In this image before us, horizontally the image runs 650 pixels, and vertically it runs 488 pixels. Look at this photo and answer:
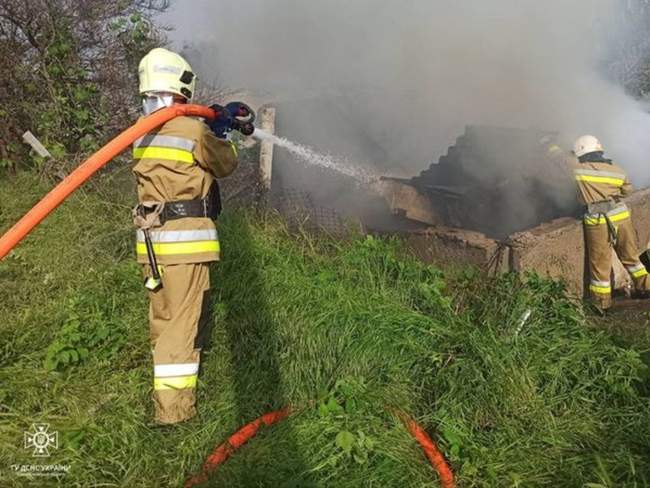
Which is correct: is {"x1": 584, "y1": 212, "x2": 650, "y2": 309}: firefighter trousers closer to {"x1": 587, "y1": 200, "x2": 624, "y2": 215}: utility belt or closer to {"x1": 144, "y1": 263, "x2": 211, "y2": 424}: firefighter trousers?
{"x1": 587, "y1": 200, "x2": 624, "y2": 215}: utility belt

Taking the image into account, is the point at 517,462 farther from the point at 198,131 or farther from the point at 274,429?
the point at 198,131

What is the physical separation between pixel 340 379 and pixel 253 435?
0.55m

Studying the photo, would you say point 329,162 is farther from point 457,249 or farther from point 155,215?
point 155,215

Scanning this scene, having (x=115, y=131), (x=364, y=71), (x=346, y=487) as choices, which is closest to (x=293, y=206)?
(x=115, y=131)

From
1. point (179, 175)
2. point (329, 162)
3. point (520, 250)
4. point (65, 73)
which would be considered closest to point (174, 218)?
point (179, 175)

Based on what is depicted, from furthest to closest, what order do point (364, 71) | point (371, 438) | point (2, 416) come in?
point (364, 71)
point (2, 416)
point (371, 438)

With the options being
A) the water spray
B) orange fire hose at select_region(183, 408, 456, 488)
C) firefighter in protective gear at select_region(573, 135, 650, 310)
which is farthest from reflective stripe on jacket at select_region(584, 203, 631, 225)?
orange fire hose at select_region(183, 408, 456, 488)

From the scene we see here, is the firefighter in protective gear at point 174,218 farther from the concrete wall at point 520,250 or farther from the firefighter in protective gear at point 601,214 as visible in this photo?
the firefighter in protective gear at point 601,214

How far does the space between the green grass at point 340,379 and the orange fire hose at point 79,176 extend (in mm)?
1040

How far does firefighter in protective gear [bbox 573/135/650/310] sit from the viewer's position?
4868 mm

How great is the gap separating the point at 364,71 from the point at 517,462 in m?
8.10

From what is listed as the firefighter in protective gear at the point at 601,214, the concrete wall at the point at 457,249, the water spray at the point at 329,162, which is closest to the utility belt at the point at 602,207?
the firefighter in protective gear at the point at 601,214

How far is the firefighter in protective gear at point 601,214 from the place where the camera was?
487 centimetres

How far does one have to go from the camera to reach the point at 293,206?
525cm
